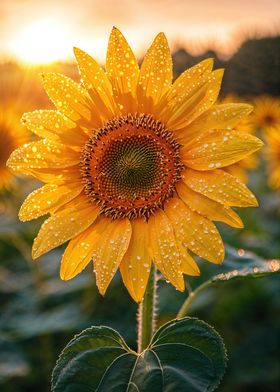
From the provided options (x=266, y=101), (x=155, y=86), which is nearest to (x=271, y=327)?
(x=155, y=86)

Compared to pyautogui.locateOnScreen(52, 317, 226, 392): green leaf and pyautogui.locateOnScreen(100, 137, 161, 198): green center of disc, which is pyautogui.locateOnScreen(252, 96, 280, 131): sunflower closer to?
pyautogui.locateOnScreen(100, 137, 161, 198): green center of disc

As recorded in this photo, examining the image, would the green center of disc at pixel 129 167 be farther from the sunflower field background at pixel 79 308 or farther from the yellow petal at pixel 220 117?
the sunflower field background at pixel 79 308

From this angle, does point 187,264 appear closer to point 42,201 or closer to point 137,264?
point 137,264

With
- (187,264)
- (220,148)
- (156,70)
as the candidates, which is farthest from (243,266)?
(156,70)

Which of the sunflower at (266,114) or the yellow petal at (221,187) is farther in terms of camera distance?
the sunflower at (266,114)

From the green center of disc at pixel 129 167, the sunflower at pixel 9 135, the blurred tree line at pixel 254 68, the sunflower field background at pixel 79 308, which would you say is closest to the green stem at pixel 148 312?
the green center of disc at pixel 129 167

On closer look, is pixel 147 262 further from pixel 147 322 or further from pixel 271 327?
pixel 271 327

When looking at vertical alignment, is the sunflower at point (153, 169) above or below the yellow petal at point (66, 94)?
below
